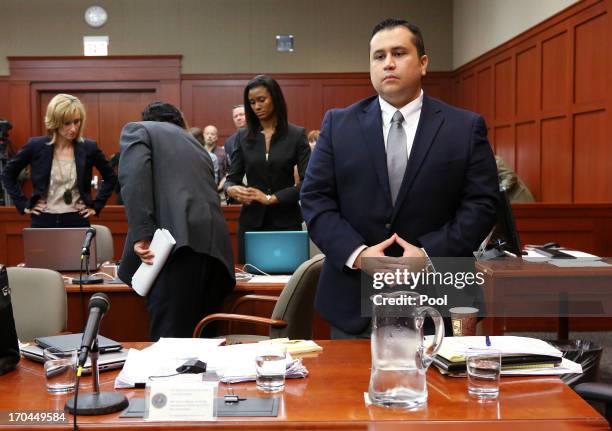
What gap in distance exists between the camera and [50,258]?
3.70 metres

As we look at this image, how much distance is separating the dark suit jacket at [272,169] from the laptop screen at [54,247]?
35.6 inches

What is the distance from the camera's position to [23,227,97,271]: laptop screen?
3.64m

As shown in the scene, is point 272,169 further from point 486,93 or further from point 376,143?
point 486,93

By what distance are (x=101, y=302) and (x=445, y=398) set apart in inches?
29.1

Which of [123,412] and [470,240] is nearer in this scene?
[123,412]

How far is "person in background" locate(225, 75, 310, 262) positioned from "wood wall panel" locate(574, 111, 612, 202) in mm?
3172

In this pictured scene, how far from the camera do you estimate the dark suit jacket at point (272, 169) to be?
424 centimetres

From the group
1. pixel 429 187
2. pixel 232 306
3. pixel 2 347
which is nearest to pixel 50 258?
pixel 232 306

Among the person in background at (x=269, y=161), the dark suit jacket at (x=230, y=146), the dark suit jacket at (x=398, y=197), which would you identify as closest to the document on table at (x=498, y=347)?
the dark suit jacket at (x=398, y=197)

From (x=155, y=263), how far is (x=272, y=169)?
1271mm

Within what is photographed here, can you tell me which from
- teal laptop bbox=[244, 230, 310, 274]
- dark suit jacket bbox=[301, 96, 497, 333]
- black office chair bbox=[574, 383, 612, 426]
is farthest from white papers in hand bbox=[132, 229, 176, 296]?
black office chair bbox=[574, 383, 612, 426]

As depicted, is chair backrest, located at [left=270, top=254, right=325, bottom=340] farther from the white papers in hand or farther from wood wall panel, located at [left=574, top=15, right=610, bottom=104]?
wood wall panel, located at [left=574, top=15, right=610, bottom=104]

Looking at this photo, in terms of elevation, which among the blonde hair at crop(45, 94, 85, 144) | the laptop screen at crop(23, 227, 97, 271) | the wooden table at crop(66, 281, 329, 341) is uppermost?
the blonde hair at crop(45, 94, 85, 144)

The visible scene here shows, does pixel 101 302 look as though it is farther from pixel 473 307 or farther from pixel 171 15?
pixel 171 15
